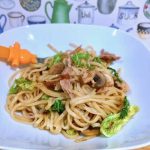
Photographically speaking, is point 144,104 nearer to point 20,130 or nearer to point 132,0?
point 20,130

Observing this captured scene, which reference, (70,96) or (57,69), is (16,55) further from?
(70,96)

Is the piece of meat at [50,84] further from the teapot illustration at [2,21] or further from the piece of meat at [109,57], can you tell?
the teapot illustration at [2,21]

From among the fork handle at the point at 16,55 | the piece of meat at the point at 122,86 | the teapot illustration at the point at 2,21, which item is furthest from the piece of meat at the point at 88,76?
the teapot illustration at the point at 2,21

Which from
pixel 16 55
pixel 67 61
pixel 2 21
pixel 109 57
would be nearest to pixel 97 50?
pixel 109 57

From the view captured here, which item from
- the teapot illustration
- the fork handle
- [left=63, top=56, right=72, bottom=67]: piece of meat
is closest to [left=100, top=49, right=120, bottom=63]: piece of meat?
[left=63, top=56, right=72, bottom=67]: piece of meat

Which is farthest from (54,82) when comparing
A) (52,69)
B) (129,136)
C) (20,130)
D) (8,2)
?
(8,2)

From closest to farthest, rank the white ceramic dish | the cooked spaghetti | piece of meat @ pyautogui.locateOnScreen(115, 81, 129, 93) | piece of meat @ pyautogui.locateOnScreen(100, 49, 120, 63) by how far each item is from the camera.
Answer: the white ceramic dish < the cooked spaghetti < piece of meat @ pyautogui.locateOnScreen(115, 81, 129, 93) < piece of meat @ pyautogui.locateOnScreen(100, 49, 120, 63)

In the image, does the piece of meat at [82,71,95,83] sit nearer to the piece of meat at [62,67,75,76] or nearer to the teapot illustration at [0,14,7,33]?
the piece of meat at [62,67,75,76]
